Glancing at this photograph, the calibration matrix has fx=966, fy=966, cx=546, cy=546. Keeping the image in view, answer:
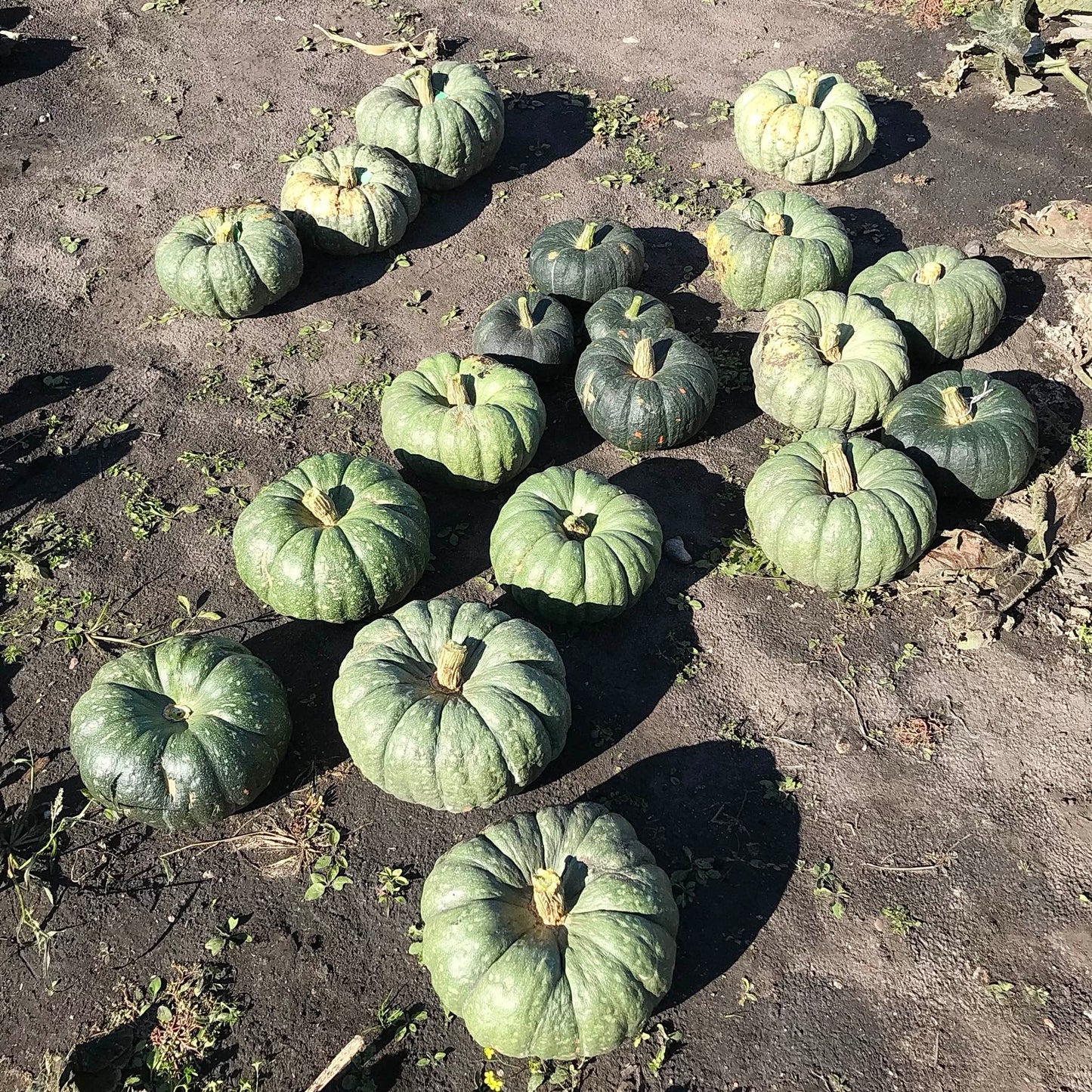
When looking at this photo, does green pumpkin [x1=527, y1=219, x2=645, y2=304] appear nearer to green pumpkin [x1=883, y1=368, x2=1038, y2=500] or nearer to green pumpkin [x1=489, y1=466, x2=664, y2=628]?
green pumpkin [x1=489, y1=466, x2=664, y2=628]

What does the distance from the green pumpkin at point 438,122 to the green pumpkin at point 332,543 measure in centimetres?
516

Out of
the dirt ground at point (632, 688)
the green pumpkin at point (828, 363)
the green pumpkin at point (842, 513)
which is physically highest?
the green pumpkin at point (828, 363)

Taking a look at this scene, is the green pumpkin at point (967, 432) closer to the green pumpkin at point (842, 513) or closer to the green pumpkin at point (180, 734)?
the green pumpkin at point (842, 513)

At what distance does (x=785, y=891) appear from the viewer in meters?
6.08

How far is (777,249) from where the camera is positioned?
930 cm

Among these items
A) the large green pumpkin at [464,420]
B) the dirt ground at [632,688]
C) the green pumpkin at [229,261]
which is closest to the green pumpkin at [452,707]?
the dirt ground at [632,688]

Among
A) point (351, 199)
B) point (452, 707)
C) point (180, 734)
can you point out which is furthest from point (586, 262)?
point (180, 734)

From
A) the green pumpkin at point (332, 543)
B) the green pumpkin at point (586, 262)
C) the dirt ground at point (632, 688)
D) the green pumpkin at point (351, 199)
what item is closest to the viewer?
the dirt ground at point (632, 688)

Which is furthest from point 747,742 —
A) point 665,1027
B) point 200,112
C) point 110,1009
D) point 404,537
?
point 200,112

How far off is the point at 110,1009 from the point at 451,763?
2.39 m

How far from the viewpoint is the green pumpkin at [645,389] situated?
820cm

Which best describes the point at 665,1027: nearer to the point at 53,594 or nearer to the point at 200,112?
the point at 53,594

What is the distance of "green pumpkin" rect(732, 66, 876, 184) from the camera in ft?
35.6

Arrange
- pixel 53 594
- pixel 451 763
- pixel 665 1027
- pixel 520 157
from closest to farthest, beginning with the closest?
pixel 665 1027 < pixel 451 763 < pixel 53 594 < pixel 520 157
